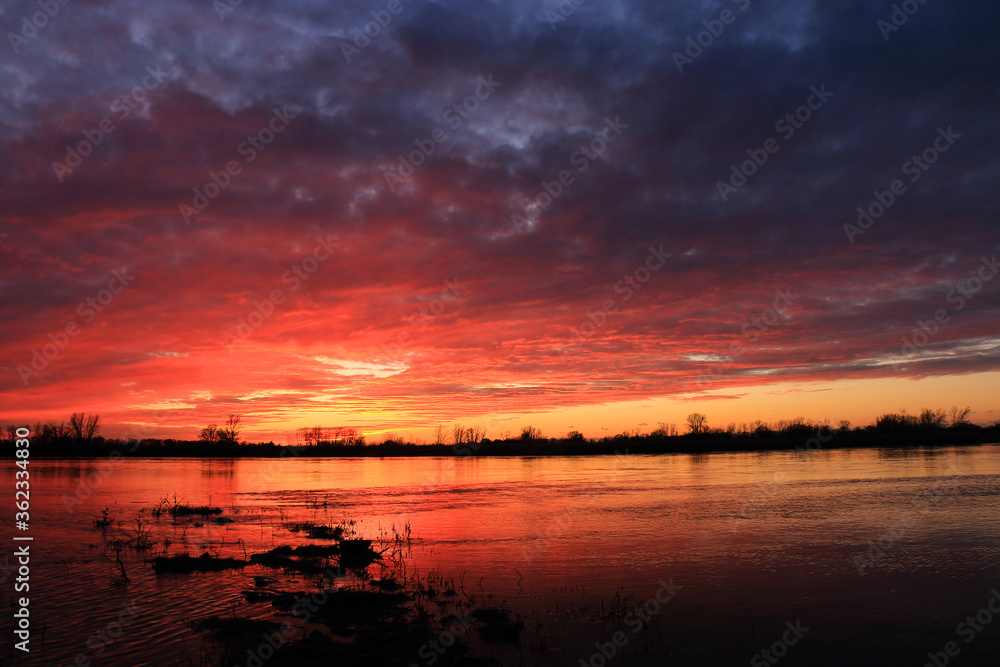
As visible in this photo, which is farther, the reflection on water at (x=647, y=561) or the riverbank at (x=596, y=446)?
the riverbank at (x=596, y=446)

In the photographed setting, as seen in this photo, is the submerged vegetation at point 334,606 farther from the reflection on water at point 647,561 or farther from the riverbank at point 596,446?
the riverbank at point 596,446

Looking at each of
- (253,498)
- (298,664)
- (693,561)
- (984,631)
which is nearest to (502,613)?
(298,664)

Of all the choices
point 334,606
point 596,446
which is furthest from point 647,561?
point 596,446

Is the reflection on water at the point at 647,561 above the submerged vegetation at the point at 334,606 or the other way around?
the other way around

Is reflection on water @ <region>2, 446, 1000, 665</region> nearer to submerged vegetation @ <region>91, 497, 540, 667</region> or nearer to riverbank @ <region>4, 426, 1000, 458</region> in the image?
submerged vegetation @ <region>91, 497, 540, 667</region>

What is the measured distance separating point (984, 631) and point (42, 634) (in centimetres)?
1981

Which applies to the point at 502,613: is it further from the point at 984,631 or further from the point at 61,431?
the point at 61,431

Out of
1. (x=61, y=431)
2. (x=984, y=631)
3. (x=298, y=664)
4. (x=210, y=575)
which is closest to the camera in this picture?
(x=298, y=664)

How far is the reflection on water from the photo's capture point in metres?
12.2

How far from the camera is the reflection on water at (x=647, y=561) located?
12.2m

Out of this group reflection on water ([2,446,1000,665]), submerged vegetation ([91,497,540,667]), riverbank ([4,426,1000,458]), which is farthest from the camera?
riverbank ([4,426,1000,458])

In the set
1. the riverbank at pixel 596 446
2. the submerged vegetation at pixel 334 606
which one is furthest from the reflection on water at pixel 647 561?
the riverbank at pixel 596 446

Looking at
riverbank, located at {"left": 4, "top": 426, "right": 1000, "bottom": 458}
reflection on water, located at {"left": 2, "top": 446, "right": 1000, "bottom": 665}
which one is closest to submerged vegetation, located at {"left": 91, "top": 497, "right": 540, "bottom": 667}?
reflection on water, located at {"left": 2, "top": 446, "right": 1000, "bottom": 665}

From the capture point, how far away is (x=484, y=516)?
3156 centimetres
